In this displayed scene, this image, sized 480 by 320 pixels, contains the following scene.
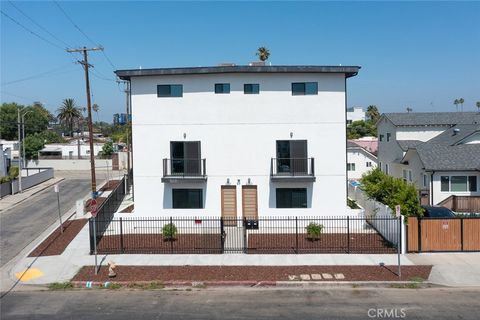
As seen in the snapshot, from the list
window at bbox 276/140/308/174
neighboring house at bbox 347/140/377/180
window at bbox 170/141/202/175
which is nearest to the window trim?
window at bbox 170/141/202/175

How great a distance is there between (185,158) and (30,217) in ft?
37.4

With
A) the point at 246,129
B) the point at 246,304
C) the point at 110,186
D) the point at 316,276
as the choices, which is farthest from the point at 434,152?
the point at 110,186

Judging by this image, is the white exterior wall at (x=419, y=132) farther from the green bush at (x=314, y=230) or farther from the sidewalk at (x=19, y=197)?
the sidewalk at (x=19, y=197)

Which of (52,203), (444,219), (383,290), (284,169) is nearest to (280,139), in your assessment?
Result: (284,169)

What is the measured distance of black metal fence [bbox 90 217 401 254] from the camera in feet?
63.2

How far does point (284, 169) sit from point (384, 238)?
236 inches

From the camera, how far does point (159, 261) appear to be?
18.0 metres

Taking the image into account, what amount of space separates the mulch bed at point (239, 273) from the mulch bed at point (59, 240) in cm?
325

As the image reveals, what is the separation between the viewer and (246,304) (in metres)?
13.4

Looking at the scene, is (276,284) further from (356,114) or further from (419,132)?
(356,114)

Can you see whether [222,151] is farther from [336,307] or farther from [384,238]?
[336,307]

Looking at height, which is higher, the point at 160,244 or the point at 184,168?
the point at 184,168

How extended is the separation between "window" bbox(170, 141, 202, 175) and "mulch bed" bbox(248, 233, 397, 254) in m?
4.77

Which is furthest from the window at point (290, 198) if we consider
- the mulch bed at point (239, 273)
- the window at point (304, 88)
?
the mulch bed at point (239, 273)
